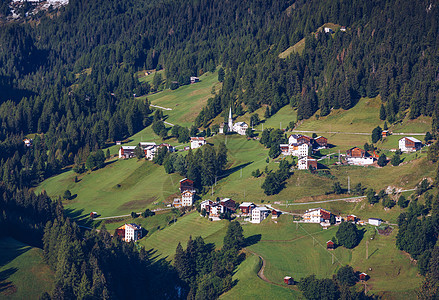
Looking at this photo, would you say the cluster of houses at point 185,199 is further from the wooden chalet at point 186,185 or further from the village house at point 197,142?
the village house at point 197,142

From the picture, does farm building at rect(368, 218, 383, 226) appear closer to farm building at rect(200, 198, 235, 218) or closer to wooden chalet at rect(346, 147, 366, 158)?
farm building at rect(200, 198, 235, 218)

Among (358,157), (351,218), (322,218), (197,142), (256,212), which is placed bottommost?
(197,142)

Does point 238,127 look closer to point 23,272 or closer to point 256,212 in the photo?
point 256,212

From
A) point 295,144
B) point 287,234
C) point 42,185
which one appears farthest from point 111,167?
point 287,234

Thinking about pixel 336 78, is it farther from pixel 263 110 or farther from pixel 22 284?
pixel 22 284

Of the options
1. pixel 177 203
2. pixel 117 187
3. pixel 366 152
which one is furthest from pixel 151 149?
pixel 366 152

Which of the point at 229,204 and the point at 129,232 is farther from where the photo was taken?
the point at 129,232

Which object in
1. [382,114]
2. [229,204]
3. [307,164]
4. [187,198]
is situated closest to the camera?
[229,204]
